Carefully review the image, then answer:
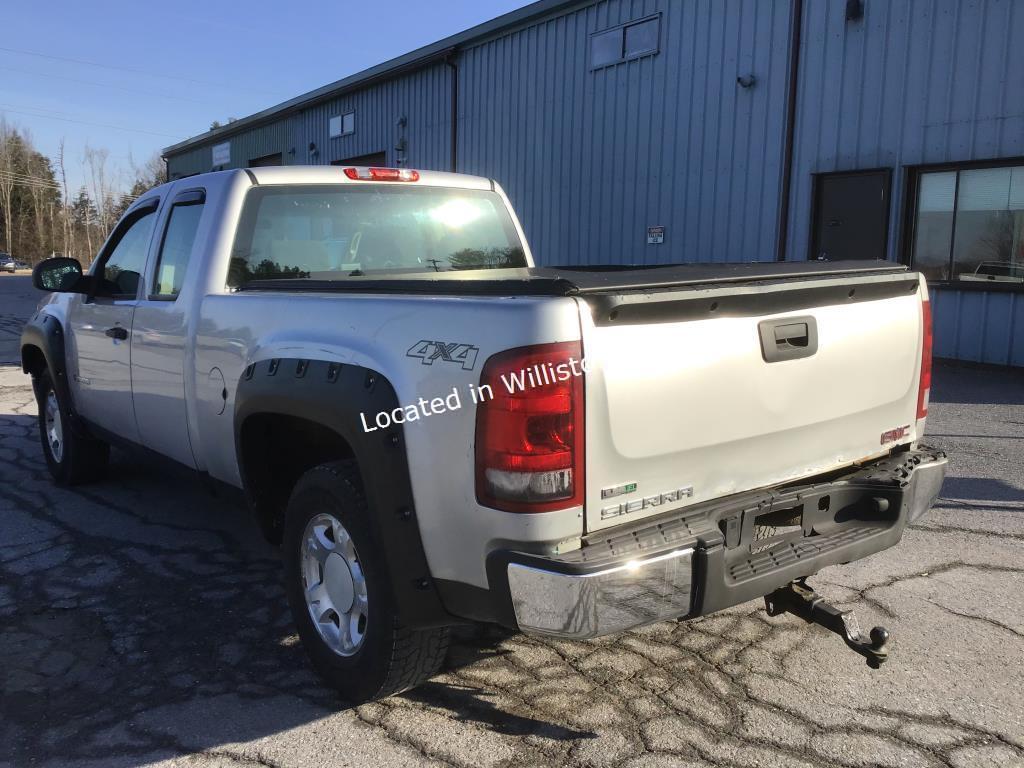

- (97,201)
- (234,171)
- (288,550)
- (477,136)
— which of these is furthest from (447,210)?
(97,201)

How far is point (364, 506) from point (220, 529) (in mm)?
2465

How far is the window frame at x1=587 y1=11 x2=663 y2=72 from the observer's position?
42.3 ft

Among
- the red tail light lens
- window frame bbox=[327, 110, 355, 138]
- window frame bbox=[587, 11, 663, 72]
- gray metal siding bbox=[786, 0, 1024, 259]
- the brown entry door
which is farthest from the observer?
window frame bbox=[327, 110, 355, 138]

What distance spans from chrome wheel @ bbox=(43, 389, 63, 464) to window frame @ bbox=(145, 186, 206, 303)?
70.4 inches

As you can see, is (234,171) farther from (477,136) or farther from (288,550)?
(477,136)

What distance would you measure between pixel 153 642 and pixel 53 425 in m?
3.04

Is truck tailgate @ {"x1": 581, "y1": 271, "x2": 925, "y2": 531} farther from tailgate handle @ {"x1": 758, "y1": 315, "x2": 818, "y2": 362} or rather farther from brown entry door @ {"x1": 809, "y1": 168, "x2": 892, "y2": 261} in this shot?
brown entry door @ {"x1": 809, "y1": 168, "x2": 892, "y2": 261}

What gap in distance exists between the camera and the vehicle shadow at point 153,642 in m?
2.77

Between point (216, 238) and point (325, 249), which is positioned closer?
point (216, 238)

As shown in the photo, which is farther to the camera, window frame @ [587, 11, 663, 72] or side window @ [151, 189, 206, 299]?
window frame @ [587, 11, 663, 72]

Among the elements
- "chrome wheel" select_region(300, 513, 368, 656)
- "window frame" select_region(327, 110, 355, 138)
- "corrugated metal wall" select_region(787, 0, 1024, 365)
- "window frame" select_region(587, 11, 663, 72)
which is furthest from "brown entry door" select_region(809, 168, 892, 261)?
"window frame" select_region(327, 110, 355, 138)

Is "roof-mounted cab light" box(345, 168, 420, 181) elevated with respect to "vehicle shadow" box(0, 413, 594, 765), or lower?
elevated

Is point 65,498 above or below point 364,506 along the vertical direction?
below

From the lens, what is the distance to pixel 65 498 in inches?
→ 213
